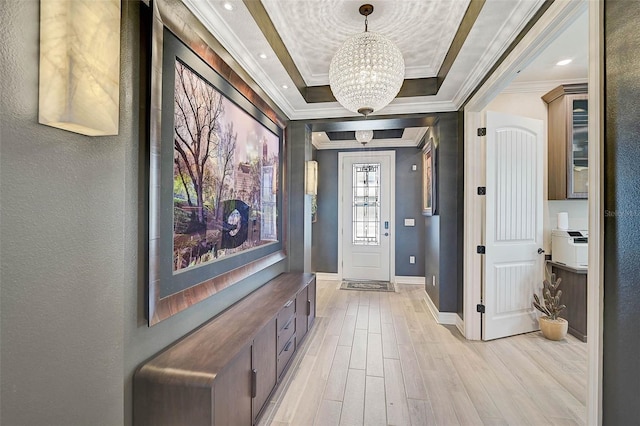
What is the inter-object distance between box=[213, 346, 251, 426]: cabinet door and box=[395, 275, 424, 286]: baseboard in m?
4.36

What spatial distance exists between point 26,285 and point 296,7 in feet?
7.08

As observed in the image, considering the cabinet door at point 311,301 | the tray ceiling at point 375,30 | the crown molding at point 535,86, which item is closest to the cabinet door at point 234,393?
the cabinet door at point 311,301

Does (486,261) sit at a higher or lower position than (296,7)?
lower

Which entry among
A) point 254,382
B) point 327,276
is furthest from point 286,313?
point 327,276

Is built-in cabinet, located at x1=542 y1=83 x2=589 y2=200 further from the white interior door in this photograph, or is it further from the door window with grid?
the door window with grid

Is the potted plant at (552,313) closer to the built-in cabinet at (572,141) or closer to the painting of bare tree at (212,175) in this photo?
the built-in cabinet at (572,141)

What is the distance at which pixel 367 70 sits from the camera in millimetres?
1899

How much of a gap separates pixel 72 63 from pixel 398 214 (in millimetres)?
5230

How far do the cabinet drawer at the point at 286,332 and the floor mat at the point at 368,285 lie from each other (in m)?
2.68

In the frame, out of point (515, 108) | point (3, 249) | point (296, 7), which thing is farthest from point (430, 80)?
point (3, 249)

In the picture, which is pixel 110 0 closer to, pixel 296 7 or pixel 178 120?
pixel 178 120

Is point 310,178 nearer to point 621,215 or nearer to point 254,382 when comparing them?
point 254,382

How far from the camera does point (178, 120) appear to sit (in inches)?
62.0

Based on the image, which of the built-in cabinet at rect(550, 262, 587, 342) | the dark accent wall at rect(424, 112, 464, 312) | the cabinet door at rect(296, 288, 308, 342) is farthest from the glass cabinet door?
the cabinet door at rect(296, 288, 308, 342)
